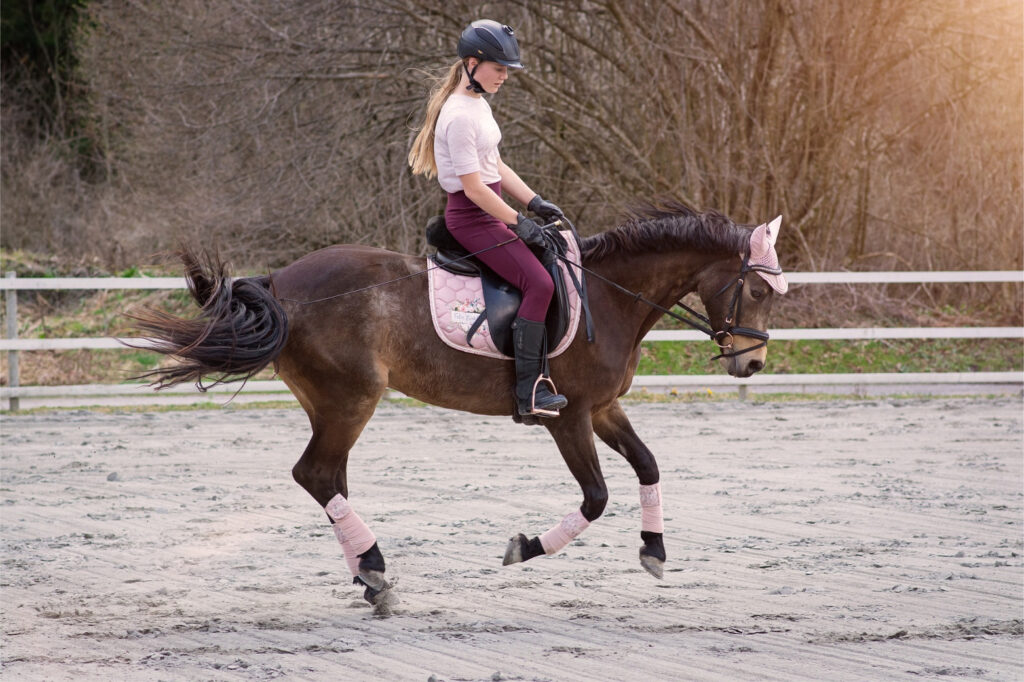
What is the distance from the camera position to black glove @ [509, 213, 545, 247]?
542 cm

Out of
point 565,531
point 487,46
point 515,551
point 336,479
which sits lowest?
point 515,551

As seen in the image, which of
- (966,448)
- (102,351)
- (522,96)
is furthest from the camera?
(522,96)

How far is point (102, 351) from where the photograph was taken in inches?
598

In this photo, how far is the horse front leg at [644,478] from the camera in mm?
5562

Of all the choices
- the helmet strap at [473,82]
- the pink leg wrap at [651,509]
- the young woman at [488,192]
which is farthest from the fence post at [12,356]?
the pink leg wrap at [651,509]

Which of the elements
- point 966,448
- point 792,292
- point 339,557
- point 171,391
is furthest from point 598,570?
point 792,292

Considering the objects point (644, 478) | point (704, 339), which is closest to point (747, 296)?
point (644, 478)

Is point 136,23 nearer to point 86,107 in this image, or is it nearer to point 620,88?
point 620,88

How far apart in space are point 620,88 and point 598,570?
12160 mm

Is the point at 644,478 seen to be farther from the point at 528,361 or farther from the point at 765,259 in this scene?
the point at 765,259

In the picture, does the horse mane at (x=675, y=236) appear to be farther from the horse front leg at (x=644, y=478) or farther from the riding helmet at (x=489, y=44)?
the riding helmet at (x=489, y=44)

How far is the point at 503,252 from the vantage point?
5.51 m

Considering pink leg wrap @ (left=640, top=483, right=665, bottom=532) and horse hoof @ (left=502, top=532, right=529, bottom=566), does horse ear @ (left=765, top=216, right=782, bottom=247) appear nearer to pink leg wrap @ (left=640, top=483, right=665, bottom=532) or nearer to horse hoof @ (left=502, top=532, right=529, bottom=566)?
pink leg wrap @ (left=640, top=483, right=665, bottom=532)

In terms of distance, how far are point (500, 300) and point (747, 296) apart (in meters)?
1.22
